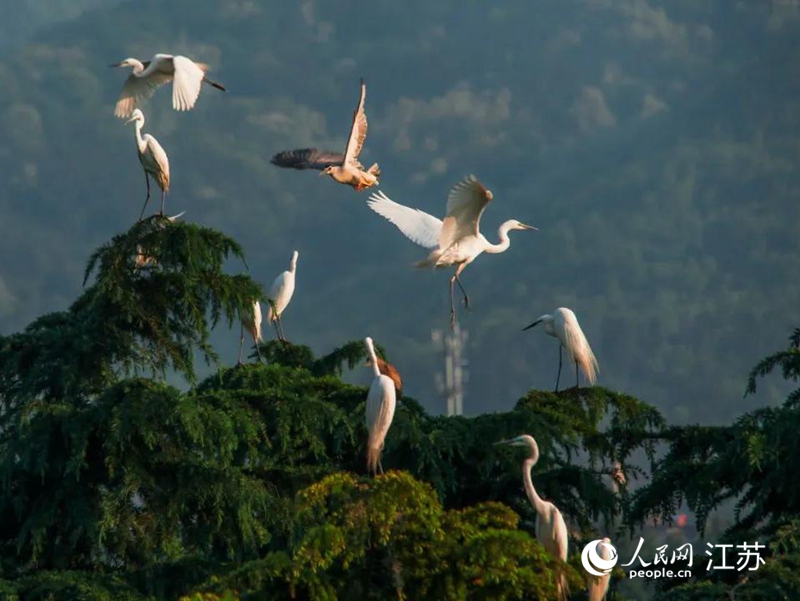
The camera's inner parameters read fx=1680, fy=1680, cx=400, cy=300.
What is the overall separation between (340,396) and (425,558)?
5.04 meters

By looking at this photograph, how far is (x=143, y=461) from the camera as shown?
9.83m

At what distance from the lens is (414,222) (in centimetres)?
1598

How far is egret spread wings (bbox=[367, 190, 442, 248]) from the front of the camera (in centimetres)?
1577

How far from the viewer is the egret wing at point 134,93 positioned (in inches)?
555

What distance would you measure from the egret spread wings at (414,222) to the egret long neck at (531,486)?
539 centimetres

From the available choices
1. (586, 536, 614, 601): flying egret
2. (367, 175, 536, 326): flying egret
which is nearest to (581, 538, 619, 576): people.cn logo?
(586, 536, 614, 601): flying egret

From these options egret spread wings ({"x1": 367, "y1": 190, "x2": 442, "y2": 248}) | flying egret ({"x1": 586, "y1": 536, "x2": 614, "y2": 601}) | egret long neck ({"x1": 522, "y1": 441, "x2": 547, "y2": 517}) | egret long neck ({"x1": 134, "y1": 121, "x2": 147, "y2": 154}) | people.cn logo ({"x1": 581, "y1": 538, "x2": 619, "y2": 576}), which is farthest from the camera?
egret spread wings ({"x1": 367, "y1": 190, "x2": 442, "y2": 248})

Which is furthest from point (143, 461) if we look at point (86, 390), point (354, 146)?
point (354, 146)

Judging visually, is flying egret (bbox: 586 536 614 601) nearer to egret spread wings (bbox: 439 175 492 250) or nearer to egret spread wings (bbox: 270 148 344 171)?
egret spread wings (bbox: 439 175 492 250)

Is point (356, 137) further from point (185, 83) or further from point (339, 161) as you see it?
point (185, 83)

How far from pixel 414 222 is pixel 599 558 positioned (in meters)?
7.60

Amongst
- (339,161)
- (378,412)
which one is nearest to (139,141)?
(339,161)

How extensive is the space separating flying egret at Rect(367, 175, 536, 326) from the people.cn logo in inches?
198

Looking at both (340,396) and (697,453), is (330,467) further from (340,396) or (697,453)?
(697,453)
